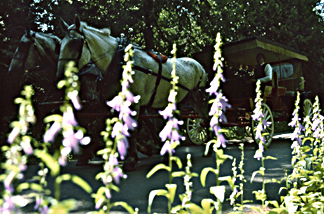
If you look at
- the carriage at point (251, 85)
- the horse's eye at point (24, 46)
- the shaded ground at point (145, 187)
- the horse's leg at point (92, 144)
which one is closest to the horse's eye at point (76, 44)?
the horse's eye at point (24, 46)

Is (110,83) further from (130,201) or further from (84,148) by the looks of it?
(130,201)

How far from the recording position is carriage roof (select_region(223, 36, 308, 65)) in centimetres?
880

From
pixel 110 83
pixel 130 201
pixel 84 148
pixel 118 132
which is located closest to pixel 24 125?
pixel 118 132

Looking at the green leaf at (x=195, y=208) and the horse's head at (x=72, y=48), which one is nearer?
the green leaf at (x=195, y=208)

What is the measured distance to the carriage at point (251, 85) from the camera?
27.5 feet

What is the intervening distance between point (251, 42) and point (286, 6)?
14.9 m

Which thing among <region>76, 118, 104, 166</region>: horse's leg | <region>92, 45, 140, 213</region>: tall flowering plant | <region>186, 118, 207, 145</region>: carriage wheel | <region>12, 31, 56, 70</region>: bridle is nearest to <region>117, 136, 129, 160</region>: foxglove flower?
<region>92, 45, 140, 213</region>: tall flowering plant

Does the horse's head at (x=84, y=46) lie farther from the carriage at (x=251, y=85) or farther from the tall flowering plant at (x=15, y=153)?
the carriage at (x=251, y=85)

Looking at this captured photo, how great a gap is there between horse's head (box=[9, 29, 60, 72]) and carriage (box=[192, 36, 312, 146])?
4706 mm

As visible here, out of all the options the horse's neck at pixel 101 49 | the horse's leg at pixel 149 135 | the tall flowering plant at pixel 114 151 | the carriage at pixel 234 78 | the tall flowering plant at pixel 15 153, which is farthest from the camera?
the horse's leg at pixel 149 135

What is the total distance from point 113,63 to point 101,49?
301mm

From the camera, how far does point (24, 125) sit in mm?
786

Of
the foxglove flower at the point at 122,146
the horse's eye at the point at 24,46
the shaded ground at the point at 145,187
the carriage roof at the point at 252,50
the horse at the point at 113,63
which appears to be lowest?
the shaded ground at the point at 145,187

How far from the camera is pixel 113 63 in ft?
16.3
